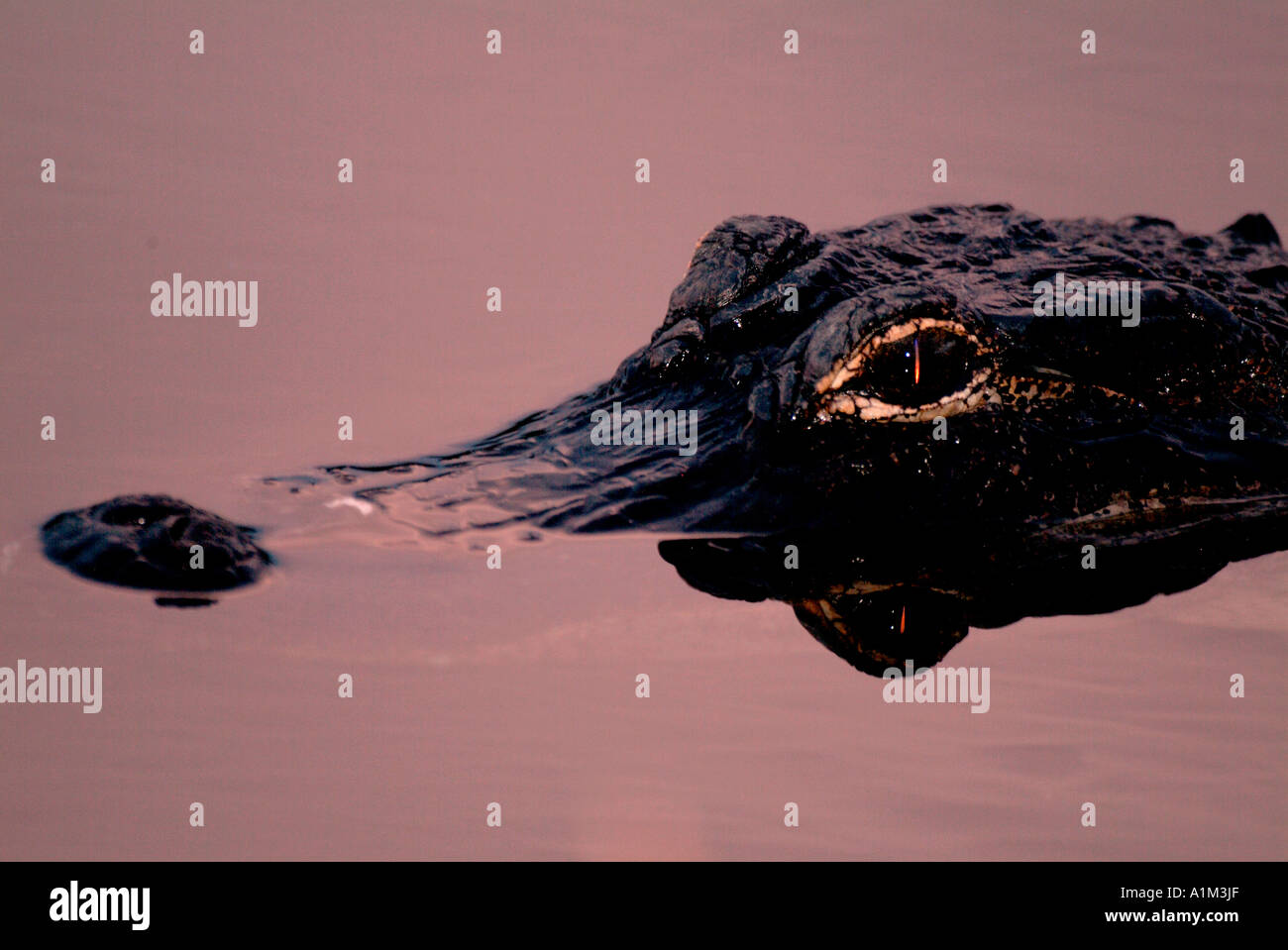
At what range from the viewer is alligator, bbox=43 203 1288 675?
13.4 ft

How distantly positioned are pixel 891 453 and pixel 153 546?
79.2 inches

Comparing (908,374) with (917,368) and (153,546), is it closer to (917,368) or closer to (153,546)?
(917,368)

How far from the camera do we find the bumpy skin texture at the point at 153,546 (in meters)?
3.79

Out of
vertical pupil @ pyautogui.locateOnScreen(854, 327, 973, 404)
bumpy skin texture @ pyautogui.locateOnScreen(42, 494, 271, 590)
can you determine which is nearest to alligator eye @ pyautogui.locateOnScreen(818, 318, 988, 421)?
vertical pupil @ pyautogui.locateOnScreen(854, 327, 973, 404)

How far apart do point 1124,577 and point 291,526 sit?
2331 mm

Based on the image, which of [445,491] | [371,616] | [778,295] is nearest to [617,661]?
[371,616]

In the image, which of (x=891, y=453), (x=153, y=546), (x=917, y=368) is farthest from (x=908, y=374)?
(x=153, y=546)

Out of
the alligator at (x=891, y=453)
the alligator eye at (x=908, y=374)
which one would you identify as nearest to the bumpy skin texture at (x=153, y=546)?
the alligator at (x=891, y=453)

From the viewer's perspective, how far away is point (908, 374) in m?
4.36

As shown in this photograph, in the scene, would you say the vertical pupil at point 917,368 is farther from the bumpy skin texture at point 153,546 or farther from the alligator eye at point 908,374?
the bumpy skin texture at point 153,546

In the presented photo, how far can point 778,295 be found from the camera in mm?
A: 4672

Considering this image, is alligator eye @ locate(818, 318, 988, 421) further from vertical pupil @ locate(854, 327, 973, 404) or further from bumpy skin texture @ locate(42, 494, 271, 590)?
bumpy skin texture @ locate(42, 494, 271, 590)

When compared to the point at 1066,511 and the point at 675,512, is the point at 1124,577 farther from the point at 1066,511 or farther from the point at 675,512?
the point at 675,512

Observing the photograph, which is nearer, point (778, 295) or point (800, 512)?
point (800, 512)
